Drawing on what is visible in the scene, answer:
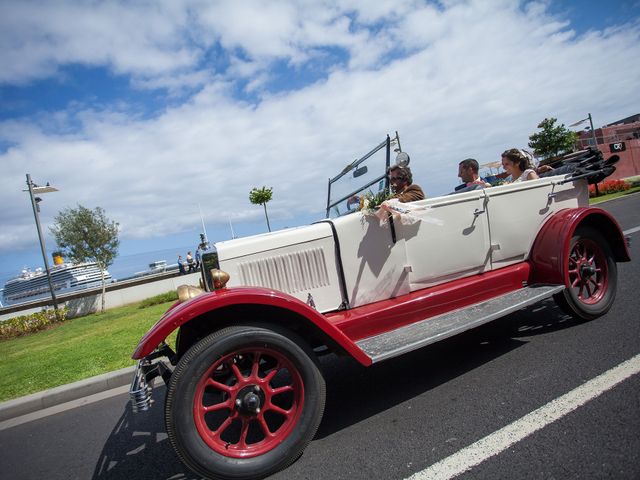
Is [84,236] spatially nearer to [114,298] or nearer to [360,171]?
[114,298]

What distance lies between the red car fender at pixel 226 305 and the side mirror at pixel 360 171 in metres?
1.87

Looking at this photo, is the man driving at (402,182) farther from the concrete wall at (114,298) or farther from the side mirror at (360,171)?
the concrete wall at (114,298)

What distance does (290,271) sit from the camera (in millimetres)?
2658

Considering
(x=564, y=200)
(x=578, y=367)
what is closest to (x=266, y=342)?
(x=578, y=367)

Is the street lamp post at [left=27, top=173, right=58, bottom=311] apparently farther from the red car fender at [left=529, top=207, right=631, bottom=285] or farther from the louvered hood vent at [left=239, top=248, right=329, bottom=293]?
the red car fender at [left=529, top=207, right=631, bottom=285]

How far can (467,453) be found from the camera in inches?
71.7

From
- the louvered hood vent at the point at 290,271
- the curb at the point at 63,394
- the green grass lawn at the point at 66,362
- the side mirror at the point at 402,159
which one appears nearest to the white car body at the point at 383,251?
the louvered hood vent at the point at 290,271

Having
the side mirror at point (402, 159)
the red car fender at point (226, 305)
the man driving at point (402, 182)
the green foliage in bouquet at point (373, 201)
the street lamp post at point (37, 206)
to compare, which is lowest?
the red car fender at point (226, 305)

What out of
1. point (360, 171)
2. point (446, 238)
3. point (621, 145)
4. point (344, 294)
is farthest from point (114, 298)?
point (621, 145)

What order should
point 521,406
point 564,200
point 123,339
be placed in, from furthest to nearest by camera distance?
1. point 123,339
2. point 564,200
3. point 521,406

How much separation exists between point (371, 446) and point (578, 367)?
5.14 feet

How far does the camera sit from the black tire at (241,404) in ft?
6.05

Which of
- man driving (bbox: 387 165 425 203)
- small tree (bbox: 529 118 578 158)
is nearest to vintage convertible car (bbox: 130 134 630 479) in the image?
man driving (bbox: 387 165 425 203)

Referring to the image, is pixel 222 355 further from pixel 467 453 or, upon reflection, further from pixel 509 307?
pixel 509 307
